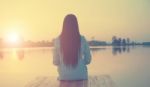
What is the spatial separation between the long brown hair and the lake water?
5.44ft

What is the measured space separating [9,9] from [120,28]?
1.93 m

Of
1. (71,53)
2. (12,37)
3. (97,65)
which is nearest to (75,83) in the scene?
(71,53)

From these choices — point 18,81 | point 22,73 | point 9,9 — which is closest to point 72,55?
point 18,81

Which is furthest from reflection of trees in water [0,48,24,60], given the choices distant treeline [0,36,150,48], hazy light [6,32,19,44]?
hazy light [6,32,19,44]

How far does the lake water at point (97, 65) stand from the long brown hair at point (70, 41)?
1659 mm

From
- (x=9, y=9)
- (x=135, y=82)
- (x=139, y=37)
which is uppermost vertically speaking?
(x=9, y=9)

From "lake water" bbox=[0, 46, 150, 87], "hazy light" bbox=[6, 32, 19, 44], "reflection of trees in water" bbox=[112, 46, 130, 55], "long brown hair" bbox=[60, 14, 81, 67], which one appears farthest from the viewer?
"reflection of trees in water" bbox=[112, 46, 130, 55]

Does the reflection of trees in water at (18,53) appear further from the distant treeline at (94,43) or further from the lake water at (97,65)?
the distant treeline at (94,43)

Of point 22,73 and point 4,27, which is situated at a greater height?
point 4,27

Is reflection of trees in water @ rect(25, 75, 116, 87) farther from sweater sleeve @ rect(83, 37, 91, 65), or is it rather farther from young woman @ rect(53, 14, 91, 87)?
sweater sleeve @ rect(83, 37, 91, 65)

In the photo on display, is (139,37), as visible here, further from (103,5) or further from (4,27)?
(4,27)

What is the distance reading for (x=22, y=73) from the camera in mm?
7543

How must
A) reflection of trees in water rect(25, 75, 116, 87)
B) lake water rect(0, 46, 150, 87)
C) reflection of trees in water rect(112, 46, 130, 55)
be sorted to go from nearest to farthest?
reflection of trees in water rect(25, 75, 116, 87), lake water rect(0, 46, 150, 87), reflection of trees in water rect(112, 46, 130, 55)

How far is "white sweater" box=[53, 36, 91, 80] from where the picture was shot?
4777mm
